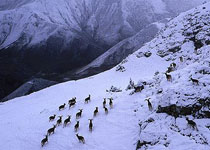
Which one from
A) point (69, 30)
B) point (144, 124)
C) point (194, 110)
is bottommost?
point (144, 124)

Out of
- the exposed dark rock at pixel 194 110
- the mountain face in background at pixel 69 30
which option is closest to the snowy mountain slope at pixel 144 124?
the exposed dark rock at pixel 194 110

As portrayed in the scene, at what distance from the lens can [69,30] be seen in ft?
483

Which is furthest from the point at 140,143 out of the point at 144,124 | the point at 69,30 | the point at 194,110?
the point at 69,30

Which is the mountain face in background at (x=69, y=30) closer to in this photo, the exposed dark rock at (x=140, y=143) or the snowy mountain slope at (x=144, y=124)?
the snowy mountain slope at (x=144, y=124)

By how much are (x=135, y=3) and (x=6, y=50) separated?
107 meters

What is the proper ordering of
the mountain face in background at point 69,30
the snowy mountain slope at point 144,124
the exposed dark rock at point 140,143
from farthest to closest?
1. the mountain face in background at point 69,30
2. the exposed dark rock at point 140,143
3. the snowy mountain slope at point 144,124

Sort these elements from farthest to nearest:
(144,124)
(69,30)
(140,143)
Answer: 1. (69,30)
2. (144,124)
3. (140,143)

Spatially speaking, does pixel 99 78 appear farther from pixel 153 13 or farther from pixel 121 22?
pixel 153 13

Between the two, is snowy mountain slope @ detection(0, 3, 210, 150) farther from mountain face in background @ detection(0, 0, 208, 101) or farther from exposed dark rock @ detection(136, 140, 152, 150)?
mountain face in background @ detection(0, 0, 208, 101)

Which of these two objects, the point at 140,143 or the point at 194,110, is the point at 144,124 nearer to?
the point at 140,143

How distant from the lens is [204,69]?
12.0 meters

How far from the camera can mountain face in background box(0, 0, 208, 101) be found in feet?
423

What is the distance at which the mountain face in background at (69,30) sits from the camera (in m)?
129

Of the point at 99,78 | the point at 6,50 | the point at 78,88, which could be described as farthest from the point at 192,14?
the point at 6,50
